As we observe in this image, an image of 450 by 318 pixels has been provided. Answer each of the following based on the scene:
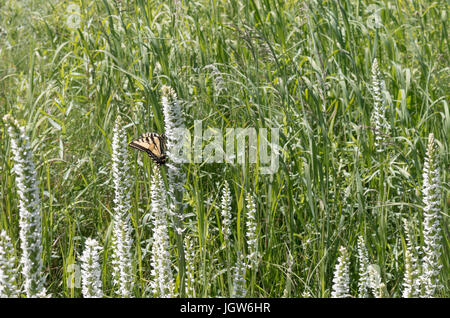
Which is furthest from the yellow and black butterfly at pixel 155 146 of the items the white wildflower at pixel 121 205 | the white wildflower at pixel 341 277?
the white wildflower at pixel 341 277

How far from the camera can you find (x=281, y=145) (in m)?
3.22

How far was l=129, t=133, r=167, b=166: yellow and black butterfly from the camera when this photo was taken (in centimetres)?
262

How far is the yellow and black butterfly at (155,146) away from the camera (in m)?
2.62

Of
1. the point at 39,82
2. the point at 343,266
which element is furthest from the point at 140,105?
the point at 343,266

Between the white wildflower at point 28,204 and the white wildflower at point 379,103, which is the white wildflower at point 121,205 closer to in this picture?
the white wildflower at point 28,204

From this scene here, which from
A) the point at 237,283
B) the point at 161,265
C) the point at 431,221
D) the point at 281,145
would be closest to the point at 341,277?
the point at 237,283

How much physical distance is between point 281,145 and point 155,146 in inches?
34.7

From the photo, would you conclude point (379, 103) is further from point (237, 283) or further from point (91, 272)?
point (91, 272)

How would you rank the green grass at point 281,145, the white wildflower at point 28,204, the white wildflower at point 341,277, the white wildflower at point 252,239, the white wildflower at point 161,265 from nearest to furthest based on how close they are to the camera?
the white wildflower at point 28,204
the white wildflower at point 341,277
the white wildflower at point 161,265
the white wildflower at point 252,239
the green grass at point 281,145

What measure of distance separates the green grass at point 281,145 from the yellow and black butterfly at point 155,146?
160 millimetres

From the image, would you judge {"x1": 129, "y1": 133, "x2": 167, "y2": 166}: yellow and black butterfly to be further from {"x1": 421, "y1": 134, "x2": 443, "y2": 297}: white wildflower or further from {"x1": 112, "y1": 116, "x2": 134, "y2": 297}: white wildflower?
{"x1": 421, "y1": 134, "x2": 443, "y2": 297}: white wildflower

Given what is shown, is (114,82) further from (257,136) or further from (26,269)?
(26,269)

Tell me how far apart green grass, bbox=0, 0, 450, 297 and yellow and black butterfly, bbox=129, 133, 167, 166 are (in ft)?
0.52

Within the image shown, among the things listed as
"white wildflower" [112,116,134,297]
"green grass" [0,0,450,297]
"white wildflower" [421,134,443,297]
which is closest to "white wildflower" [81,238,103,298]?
"white wildflower" [112,116,134,297]
